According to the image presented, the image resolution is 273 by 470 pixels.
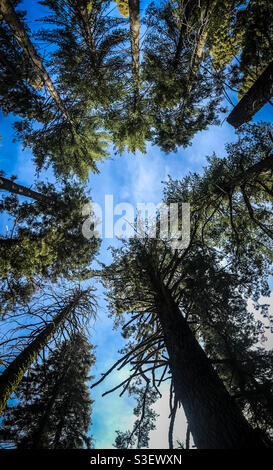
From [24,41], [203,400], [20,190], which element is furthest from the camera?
[20,190]

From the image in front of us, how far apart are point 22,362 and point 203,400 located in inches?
177

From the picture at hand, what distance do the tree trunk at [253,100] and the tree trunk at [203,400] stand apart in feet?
16.6

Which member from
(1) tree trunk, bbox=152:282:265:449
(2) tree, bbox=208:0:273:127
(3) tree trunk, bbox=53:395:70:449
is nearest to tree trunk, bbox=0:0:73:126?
(2) tree, bbox=208:0:273:127

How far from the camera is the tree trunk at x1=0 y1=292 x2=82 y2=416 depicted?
13.3 feet

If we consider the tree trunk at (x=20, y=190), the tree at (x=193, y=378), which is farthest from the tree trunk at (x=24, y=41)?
the tree at (x=193, y=378)

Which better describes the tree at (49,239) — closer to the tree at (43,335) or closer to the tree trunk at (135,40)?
the tree at (43,335)

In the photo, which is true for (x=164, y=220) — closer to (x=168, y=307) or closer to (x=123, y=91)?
(x=168, y=307)

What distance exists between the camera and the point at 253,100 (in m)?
5.24

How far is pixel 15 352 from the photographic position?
4828 mm

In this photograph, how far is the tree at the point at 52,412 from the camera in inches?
285

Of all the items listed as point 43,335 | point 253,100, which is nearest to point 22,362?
point 43,335

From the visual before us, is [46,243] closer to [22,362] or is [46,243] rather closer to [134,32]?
[22,362]

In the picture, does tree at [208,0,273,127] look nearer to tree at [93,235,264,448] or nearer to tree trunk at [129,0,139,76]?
tree trunk at [129,0,139,76]
